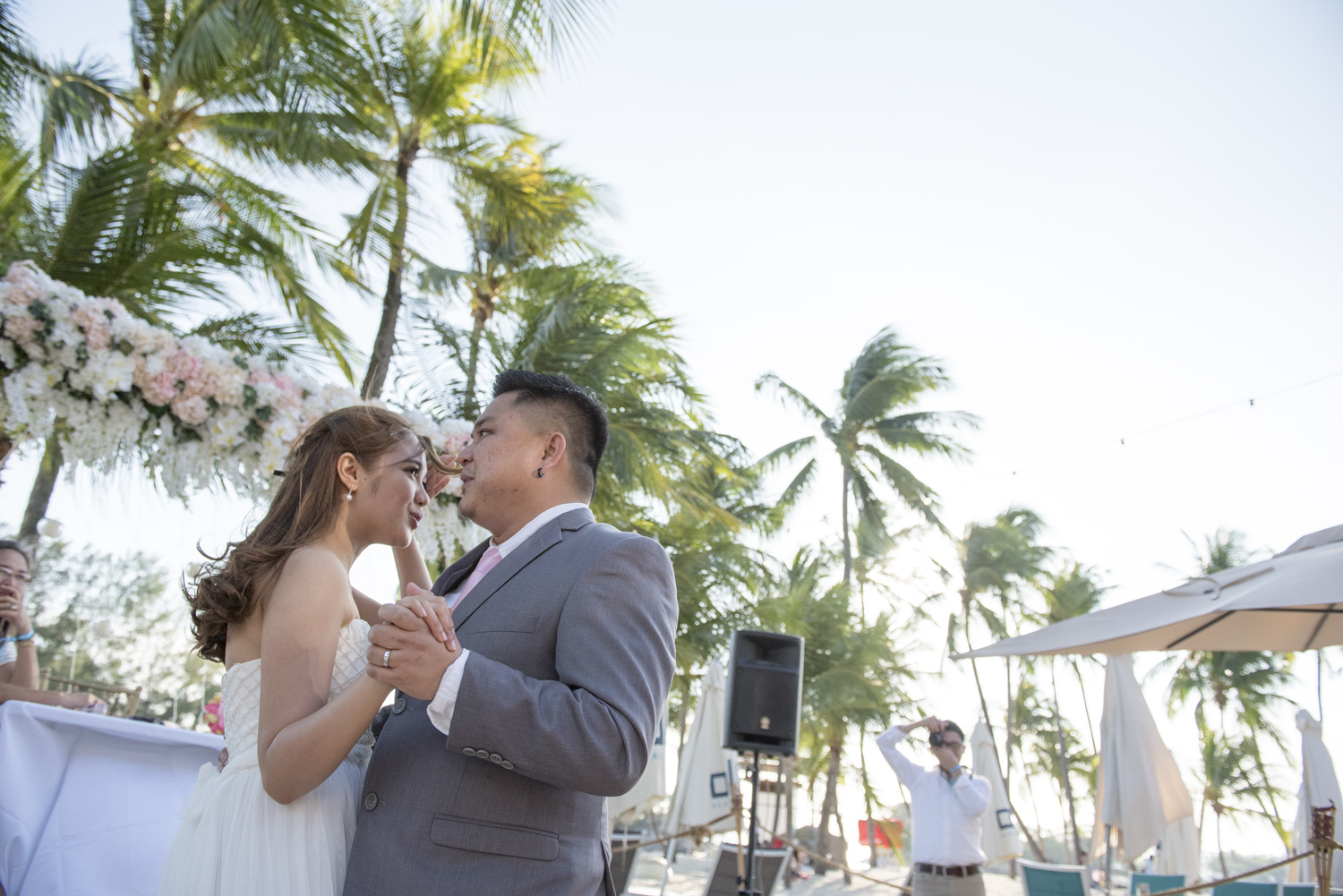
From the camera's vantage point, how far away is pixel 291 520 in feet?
6.93

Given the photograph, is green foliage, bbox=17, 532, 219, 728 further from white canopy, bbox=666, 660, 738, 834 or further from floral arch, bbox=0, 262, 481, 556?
floral arch, bbox=0, 262, 481, 556

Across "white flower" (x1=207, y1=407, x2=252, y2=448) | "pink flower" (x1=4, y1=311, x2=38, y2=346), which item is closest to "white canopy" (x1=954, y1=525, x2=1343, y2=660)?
"white flower" (x1=207, y1=407, x2=252, y2=448)

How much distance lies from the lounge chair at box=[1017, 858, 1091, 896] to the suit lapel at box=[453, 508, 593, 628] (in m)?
7.47

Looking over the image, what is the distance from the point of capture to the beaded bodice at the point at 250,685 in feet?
6.24

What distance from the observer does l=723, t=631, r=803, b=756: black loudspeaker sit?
26.2ft

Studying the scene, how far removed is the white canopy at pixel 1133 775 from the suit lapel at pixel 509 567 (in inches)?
268

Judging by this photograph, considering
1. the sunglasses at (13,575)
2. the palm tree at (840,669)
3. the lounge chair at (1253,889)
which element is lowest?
the lounge chair at (1253,889)

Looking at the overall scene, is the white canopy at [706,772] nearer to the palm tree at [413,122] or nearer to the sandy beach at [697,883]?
the sandy beach at [697,883]

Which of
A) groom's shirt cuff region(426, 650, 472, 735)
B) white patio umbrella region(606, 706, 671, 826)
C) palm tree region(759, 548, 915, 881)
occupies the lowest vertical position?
white patio umbrella region(606, 706, 671, 826)

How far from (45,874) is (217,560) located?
173 cm

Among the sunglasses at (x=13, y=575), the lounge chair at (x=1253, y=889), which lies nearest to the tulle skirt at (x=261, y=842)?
the sunglasses at (x=13, y=575)

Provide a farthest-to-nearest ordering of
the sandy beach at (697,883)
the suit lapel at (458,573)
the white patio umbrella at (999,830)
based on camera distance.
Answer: the sandy beach at (697,883) < the white patio umbrella at (999,830) < the suit lapel at (458,573)

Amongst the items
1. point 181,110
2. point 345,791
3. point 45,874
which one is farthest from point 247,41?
point 345,791

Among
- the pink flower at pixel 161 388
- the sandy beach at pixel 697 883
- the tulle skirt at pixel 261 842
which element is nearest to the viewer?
the tulle skirt at pixel 261 842
